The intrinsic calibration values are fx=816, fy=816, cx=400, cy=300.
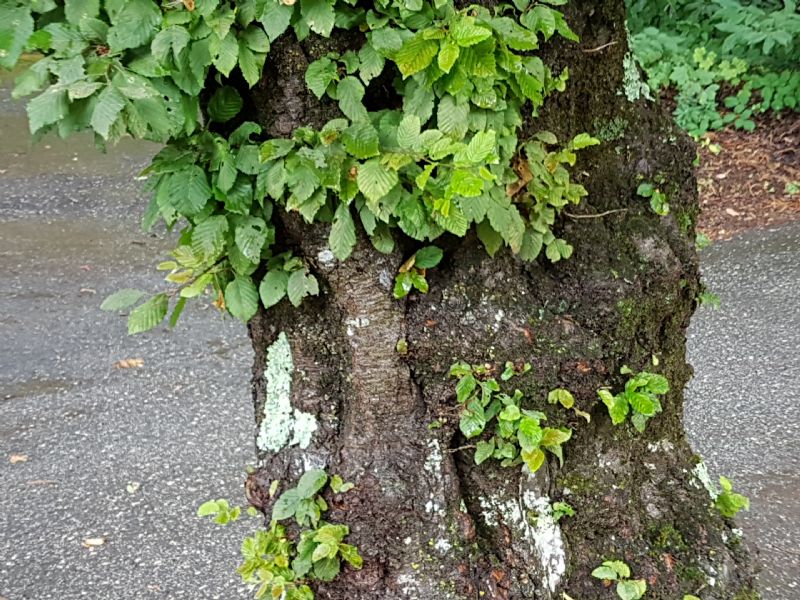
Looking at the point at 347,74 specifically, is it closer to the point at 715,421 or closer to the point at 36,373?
the point at 715,421

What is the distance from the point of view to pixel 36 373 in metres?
4.42

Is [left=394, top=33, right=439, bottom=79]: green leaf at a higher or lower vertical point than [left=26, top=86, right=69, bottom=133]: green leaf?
higher

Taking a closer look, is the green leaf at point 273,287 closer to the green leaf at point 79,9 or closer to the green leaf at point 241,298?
the green leaf at point 241,298

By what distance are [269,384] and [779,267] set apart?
413cm

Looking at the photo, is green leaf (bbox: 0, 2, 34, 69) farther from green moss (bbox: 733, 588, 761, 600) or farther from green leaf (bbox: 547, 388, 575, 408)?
green moss (bbox: 733, 588, 761, 600)

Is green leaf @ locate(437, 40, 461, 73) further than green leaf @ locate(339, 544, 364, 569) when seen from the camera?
No

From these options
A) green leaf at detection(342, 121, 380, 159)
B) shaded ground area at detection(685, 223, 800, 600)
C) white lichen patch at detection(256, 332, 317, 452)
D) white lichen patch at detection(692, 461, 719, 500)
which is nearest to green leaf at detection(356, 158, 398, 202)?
green leaf at detection(342, 121, 380, 159)

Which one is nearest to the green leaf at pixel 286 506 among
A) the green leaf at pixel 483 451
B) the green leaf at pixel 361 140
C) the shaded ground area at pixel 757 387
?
the green leaf at pixel 483 451

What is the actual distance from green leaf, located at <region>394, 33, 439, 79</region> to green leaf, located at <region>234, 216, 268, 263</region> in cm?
42

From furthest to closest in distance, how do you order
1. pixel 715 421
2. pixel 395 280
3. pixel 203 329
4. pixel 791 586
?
pixel 203 329 → pixel 715 421 → pixel 791 586 → pixel 395 280

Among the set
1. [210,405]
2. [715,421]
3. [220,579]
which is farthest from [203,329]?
[715,421]

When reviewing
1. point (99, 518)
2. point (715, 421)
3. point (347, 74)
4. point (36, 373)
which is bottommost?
point (36, 373)

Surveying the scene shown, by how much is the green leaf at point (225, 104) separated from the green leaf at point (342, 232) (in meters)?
0.28

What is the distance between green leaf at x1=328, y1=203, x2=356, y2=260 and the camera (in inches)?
60.4
